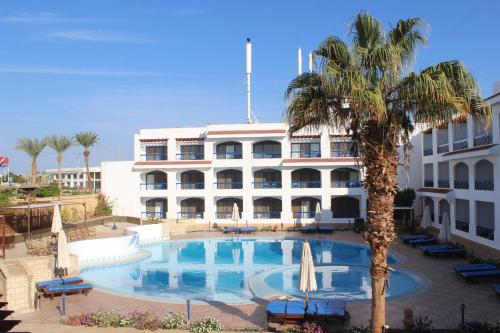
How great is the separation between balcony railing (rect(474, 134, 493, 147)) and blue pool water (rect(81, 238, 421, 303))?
8.23 metres

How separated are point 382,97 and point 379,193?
219 centimetres

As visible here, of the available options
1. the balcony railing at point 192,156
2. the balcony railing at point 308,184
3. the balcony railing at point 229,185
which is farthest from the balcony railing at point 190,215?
the balcony railing at point 308,184

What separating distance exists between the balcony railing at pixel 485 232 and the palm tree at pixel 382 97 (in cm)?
1558

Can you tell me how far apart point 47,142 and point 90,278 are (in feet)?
119

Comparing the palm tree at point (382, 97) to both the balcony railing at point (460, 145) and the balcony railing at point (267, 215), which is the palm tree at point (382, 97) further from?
the balcony railing at point (267, 215)

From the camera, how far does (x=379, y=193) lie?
→ 9828mm

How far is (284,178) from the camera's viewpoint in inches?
1532

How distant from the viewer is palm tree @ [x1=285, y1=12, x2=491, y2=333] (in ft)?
30.6

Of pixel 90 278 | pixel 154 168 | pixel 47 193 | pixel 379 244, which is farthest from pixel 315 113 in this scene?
pixel 47 193

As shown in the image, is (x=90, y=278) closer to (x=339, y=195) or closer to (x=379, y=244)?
(x=379, y=244)

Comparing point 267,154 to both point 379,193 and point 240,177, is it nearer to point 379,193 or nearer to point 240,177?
point 240,177

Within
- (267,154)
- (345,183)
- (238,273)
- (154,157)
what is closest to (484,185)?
(238,273)

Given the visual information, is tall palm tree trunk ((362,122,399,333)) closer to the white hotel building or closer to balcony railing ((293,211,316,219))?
the white hotel building

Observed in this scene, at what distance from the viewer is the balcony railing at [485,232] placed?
22708 mm
